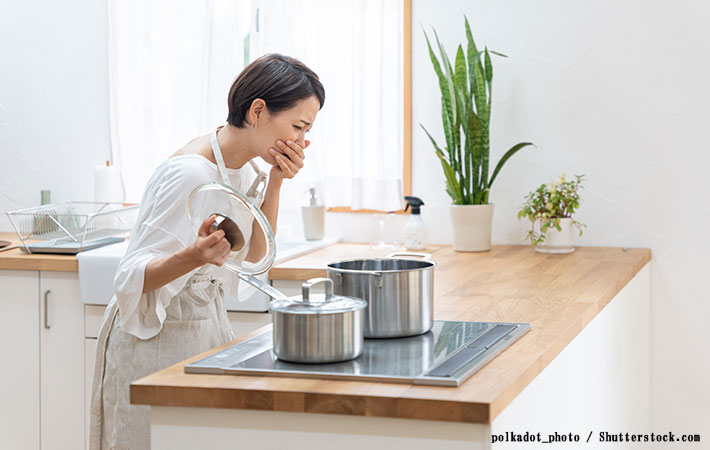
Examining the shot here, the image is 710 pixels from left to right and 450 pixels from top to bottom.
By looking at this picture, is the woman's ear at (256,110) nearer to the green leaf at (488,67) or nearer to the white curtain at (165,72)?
the green leaf at (488,67)

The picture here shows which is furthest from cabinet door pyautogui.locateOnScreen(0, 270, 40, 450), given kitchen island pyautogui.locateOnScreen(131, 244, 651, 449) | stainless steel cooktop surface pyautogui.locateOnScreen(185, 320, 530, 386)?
stainless steel cooktop surface pyautogui.locateOnScreen(185, 320, 530, 386)

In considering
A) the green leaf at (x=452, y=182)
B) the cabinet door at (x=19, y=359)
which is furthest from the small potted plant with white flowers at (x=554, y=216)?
the cabinet door at (x=19, y=359)

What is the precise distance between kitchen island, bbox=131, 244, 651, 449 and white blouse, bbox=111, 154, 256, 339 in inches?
12.8

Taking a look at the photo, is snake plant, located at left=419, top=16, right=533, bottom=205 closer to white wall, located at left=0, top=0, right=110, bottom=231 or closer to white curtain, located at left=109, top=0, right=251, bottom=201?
white curtain, located at left=109, top=0, right=251, bottom=201

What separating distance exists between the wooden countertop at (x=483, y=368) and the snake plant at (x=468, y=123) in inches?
14.1

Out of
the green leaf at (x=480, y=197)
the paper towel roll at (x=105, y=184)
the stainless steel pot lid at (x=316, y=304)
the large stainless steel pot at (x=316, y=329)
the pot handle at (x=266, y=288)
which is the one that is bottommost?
the large stainless steel pot at (x=316, y=329)

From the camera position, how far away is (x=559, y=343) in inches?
63.9

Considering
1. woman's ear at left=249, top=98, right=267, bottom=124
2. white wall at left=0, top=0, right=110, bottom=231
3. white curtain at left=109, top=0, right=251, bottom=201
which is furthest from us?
white wall at left=0, top=0, right=110, bottom=231

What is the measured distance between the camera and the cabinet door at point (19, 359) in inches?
115

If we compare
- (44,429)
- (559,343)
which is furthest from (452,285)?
(44,429)

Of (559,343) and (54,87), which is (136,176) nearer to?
(54,87)

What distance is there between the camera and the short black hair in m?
1.89

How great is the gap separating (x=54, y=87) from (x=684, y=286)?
271cm

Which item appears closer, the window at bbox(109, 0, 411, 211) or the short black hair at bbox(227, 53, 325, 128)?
the short black hair at bbox(227, 53, 325, 128)
